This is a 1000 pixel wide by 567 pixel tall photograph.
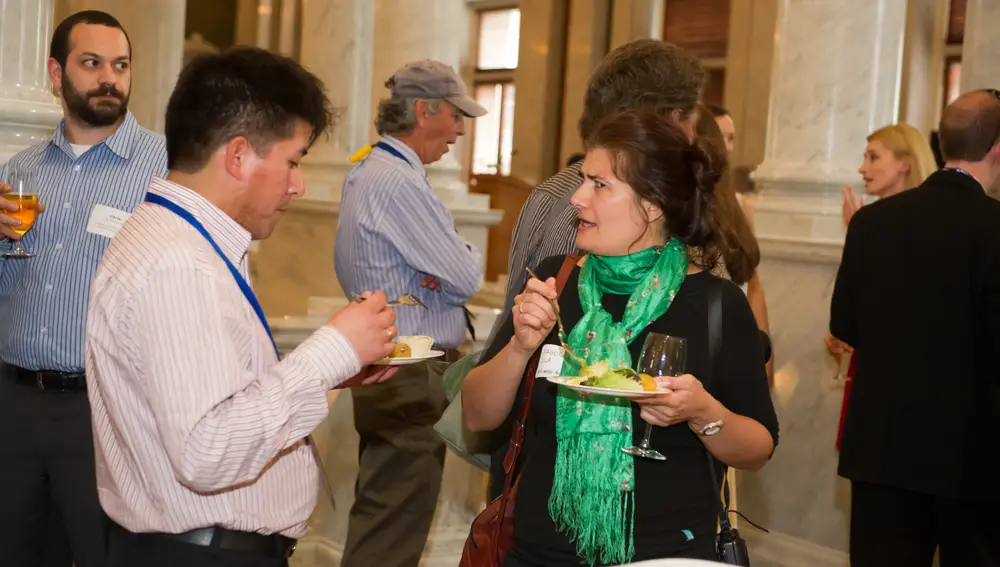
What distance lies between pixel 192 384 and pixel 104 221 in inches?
56.6

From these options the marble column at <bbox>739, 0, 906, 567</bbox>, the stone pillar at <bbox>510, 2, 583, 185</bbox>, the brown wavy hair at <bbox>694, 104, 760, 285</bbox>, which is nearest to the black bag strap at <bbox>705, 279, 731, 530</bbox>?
the brown wavy hair at <bbox>694, 104, 760, 285</bbox>

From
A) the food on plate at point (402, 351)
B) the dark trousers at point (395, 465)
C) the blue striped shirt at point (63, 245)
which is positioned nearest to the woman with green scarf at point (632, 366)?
the food on plate at point (402, 351)

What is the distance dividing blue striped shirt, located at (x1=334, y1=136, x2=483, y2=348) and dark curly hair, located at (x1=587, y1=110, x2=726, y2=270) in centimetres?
153

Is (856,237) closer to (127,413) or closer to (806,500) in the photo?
(806,500)

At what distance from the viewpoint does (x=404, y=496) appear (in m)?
3.98

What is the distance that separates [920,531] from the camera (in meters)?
3.61

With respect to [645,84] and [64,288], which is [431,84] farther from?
[64,288]

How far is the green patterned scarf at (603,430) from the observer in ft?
7.03

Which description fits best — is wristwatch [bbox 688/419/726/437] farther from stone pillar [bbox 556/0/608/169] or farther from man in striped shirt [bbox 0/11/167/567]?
stone pillar [bbox 556/0/608/169]

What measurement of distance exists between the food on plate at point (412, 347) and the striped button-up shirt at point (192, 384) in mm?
496

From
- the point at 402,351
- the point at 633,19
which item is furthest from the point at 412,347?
the point at 633,19

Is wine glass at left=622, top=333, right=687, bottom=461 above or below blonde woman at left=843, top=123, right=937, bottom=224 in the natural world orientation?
below

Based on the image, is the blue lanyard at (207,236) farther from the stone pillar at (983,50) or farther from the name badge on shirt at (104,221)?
the stone pillar at (983,50)

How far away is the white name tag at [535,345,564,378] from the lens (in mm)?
2156
